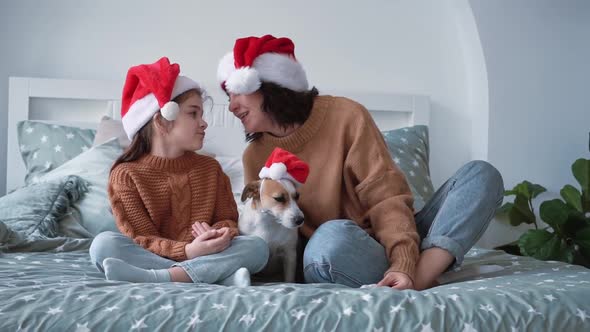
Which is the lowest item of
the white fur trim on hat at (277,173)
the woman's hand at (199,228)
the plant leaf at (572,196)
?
the plant leaf at (572,196)

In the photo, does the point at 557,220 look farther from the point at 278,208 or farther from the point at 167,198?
the point at 167,198

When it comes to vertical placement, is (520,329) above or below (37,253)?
above

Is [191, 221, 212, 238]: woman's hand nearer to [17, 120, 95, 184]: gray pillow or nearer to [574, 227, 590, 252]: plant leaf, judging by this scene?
[17, 120, 95, 184]: gray pillow

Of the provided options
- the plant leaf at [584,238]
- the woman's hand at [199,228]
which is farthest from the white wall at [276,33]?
the woman's hand at [199,228]

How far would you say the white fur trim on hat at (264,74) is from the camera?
174cm

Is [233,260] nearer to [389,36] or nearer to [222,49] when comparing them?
[222,49]

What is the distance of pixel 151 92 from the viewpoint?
167 centimetres

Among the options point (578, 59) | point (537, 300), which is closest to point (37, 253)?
point (537, 300)

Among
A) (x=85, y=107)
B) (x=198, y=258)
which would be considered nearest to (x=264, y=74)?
(x=198, y=258)

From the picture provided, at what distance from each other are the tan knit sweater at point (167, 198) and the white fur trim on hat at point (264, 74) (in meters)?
0.22

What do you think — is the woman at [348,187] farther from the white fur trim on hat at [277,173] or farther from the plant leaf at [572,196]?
the plant leaf at [572,196]

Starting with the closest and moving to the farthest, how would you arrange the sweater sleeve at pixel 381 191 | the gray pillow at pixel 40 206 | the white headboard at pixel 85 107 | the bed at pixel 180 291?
the bed at pixel 180 291 → the sweater sleeve at pixel 381 191 → the gray pillow at pixel 40 206 → the white headboard at pixel 85 107

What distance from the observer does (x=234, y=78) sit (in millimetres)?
1745

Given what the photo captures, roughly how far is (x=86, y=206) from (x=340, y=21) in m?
1.49
